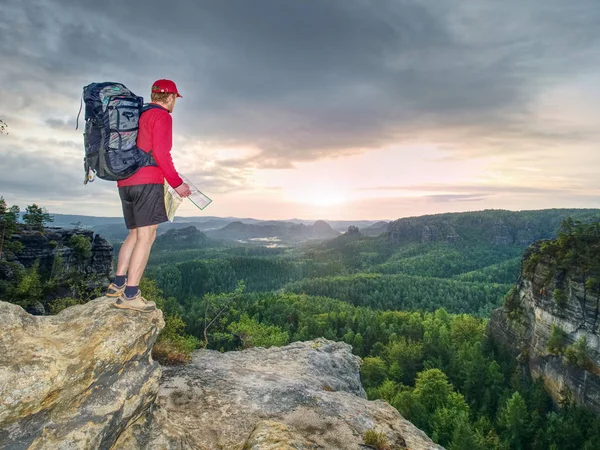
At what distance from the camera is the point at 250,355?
17000mm

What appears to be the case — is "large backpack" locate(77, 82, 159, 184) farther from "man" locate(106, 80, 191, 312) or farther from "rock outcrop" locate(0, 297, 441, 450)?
"rock outcrop" locate(0, 297, 441, 450)

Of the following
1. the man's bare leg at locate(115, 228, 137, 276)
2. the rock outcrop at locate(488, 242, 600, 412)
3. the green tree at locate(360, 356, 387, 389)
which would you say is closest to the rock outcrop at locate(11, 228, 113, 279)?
the green tree at locate(360, 356, 387, 389)

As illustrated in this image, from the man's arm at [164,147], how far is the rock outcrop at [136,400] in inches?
138

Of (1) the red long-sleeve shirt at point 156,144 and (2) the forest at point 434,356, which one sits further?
(2) the forest at point 434,356

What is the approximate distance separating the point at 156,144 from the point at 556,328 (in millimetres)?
52732

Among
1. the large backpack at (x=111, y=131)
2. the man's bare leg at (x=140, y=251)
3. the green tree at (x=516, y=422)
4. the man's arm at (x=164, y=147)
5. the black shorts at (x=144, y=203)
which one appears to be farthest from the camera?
the green tree at (x=516, y=422)

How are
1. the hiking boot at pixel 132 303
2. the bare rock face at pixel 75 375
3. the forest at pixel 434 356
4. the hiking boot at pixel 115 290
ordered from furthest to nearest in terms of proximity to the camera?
the forest at pixel 434 356 → the hiking boot at pixel 115 290 → the hiking boot at pixel 132 303 → the bare rock face at pixel 75 375

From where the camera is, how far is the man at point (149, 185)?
7.32 metres

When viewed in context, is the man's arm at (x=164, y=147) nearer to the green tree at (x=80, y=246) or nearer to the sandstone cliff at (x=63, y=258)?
the sandstone cliff at (x=63, y=258)

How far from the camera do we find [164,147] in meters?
7.31

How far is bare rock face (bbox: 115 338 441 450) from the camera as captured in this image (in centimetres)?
823

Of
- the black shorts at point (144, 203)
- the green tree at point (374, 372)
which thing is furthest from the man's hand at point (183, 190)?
the green tree at point (374, 372)

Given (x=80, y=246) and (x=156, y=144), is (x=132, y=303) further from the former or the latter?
(x=80, y=246)

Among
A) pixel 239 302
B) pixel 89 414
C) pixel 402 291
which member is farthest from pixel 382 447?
pixel 402 291
